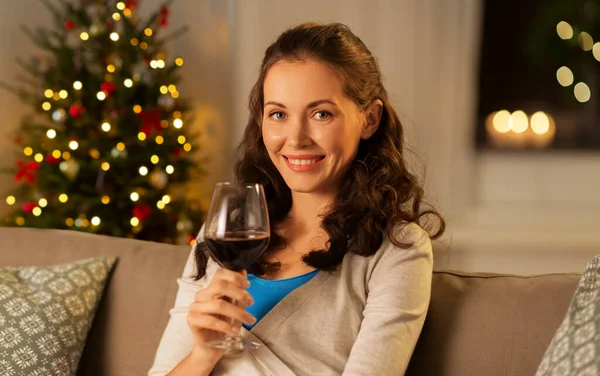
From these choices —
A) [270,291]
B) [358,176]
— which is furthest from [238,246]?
[358,176]

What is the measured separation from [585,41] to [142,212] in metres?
2.43

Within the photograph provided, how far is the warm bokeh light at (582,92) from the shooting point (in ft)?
13.8

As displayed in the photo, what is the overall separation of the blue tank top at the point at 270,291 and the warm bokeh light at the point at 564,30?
9.92 feet

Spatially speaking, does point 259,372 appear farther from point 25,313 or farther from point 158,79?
point 158,79

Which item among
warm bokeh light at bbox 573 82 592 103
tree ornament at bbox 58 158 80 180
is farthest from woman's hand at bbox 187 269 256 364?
warm bokeh light at bbox 573 82 592 103

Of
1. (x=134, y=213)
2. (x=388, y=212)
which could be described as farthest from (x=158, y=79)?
(x=388, y=212)

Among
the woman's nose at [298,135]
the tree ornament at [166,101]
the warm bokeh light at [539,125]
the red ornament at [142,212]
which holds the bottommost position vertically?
the red ornament at [142,212]

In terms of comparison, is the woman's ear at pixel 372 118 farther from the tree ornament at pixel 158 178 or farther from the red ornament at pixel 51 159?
the red ornament at pixel 51 159

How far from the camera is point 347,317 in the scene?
158cm

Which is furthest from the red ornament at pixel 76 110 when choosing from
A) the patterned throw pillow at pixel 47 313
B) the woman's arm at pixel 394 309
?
the woman's arm at pixel 394 309

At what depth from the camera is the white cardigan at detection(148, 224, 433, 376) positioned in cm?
150

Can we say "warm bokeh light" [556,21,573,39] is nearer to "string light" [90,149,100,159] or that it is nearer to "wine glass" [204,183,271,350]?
"string light" [90,149,100,159]

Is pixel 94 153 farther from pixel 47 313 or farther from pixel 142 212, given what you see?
pixel 47 313

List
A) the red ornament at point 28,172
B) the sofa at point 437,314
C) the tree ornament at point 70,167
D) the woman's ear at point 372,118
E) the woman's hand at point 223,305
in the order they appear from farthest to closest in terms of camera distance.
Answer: the red ornament at point 28,172 → the tree ornament at point 70,167 → the woman's ear at point 372,118 → the sofa at point 437,314 → the woman's hand at point 223,305
